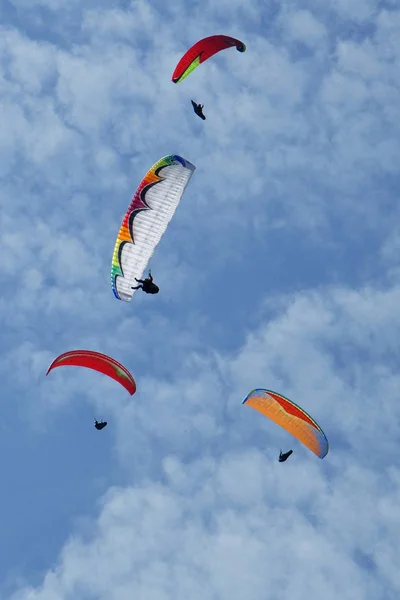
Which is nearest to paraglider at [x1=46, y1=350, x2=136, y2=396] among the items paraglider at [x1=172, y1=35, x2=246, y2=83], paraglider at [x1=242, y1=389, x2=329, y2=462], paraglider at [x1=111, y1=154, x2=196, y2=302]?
paraglider at [x1=111, y1=154, x2=196, y2=302]

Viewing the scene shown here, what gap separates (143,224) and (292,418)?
11888 millimetres

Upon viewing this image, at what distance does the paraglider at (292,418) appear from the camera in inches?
2781

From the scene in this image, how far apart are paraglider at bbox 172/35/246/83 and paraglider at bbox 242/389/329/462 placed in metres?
15.6

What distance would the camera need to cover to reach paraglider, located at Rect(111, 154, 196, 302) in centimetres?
6838

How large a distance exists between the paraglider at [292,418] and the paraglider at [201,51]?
614 inches

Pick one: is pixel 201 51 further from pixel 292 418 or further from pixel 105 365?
pixel 292 418

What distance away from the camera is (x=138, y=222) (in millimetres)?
68625

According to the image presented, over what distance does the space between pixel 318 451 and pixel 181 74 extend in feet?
62.7

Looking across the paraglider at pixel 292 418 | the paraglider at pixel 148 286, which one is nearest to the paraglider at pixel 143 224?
the paraglider at pixel 148 286

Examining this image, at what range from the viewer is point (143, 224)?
6869cm

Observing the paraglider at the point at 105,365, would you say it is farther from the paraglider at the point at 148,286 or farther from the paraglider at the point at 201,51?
the paraglider at the point at 201,51

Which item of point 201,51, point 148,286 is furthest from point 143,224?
point 201,51

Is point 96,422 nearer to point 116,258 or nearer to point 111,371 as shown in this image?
point 111,371

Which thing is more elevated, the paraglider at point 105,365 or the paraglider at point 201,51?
the paraglider at point 201,51
